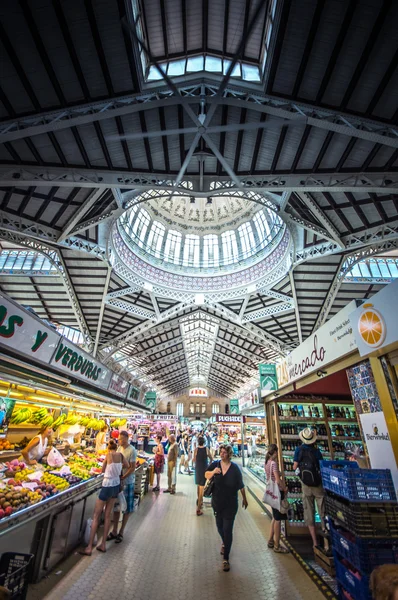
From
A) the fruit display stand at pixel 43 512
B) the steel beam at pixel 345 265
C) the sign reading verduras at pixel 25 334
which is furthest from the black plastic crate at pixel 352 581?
the steel beam at pixel 345 265

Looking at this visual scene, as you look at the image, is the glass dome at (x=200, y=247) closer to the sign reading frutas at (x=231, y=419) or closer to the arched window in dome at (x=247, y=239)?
the arched window in dome at (x=247, y=239)

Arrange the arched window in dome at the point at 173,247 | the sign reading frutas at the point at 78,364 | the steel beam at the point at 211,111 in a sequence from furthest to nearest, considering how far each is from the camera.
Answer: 1. the arched window in dome at the point at 173,247
2. the sign reading frutas at the point at 78,364
3. the steel beam at the point at 211,111

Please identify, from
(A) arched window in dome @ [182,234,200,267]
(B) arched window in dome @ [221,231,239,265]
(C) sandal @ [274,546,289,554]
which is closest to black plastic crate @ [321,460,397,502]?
(C) sandal @ [274,546,289,554]

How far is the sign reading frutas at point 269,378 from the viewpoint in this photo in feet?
23.9

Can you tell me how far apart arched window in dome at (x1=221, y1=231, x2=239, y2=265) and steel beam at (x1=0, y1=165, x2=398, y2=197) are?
11030 mm

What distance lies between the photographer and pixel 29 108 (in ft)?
22.8

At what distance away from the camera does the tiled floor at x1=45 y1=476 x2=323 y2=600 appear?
3.68 metres

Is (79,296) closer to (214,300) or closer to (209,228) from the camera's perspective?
(214,300)

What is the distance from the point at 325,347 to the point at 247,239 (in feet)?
56.0

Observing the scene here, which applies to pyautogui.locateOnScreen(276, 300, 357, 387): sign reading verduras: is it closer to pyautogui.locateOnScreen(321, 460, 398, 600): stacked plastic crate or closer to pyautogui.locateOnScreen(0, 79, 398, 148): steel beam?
pyautogui.locateOnScreen(321, 460, 398, 600): stacked plastic crate

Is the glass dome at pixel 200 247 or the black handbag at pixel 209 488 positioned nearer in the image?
the black handbag at pixel 209 488

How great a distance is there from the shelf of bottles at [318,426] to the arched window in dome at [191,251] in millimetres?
15079

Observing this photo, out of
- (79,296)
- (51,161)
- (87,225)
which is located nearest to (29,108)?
(51,161)

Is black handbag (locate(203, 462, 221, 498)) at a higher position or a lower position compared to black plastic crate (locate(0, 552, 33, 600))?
higher
